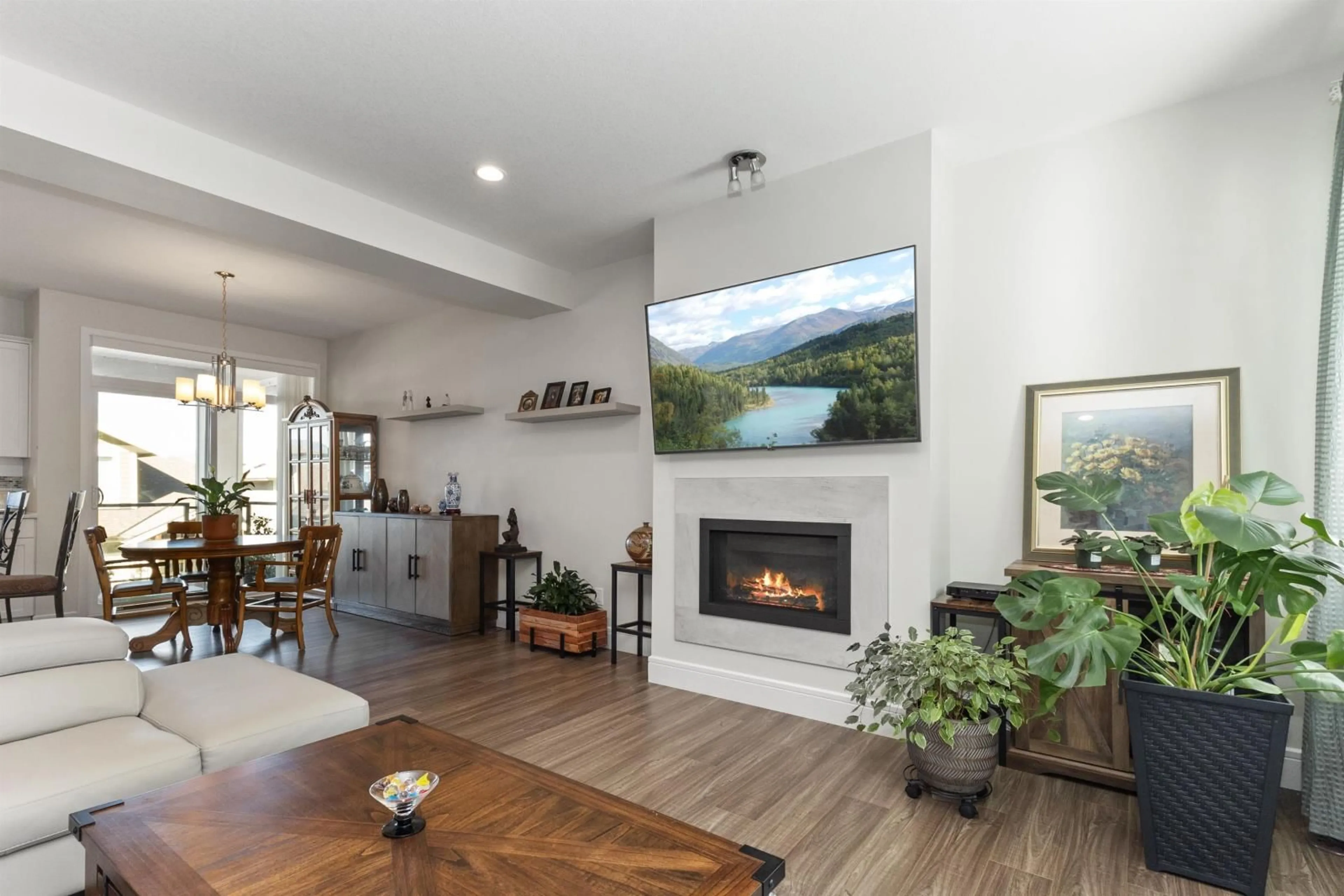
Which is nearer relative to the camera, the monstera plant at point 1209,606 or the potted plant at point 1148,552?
the monstera plant at point 1209,606

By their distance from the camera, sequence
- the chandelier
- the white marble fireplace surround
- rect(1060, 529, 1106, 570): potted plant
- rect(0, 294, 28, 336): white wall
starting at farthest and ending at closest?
1. rect(0, 294, 28, 336): white wall
2. the chandelier
3. the white marble fireplace surround
4. rect(1060, 529, 1106, 570): potted plant

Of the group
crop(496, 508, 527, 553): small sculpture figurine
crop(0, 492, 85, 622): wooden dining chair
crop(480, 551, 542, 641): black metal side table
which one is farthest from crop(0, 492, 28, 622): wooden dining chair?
crop(496, 508, 527, 553): small sculpture figurine

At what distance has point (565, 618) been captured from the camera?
4469mm

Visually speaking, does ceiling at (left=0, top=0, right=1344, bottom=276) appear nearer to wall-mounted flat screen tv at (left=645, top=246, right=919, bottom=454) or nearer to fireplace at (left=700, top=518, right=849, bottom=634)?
wall-mounted flat screen tv at (left=645, top=246, right=919, bottom=454)

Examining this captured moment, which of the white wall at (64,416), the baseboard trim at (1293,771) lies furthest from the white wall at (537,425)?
the baseboard trim at (1293,771)

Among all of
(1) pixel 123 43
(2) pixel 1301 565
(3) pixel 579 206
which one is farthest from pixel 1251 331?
(1) pixel 123 43

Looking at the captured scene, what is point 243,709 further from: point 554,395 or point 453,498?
point 453,498

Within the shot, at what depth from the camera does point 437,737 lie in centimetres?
192

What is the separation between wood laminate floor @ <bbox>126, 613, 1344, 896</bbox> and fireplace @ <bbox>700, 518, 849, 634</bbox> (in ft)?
1.61

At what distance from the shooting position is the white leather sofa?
5.25 feet

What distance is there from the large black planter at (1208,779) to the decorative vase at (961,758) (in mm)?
442

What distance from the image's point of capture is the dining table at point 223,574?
427 centimetres

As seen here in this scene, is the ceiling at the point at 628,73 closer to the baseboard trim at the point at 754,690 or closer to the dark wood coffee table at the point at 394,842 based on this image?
the dark wood coffee table at the point at 394,842

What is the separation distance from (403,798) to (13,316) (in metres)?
6.79
